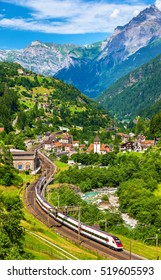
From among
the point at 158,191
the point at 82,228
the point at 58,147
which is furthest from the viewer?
the point at 58,147

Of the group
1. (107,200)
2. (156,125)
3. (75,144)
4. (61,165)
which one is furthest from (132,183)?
(75,144)

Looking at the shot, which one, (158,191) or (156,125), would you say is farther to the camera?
(156,125)

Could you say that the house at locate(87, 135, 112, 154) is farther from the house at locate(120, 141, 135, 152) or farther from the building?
the building

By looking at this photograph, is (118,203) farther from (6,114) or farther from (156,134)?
(6,114)

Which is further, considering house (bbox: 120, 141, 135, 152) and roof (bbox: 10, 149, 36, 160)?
house (bbox: 120, 141, 135, 152)

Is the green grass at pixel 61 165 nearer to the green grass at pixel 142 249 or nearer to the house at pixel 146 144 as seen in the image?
the house at pixel 146 144

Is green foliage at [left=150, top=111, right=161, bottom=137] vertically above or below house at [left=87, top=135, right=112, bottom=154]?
above

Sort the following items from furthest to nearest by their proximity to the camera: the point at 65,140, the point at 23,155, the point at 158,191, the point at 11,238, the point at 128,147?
1. the point at 65,140
2. the point at 128,147
3. the point at 23,155
4. the point at 158,191
5. the point at 11,238

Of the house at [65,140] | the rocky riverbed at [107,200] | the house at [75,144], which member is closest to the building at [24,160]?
the rocky riverbed at [107,200]

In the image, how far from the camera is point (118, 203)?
265 feet

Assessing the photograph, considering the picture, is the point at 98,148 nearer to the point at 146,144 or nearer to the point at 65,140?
the point at 146,144

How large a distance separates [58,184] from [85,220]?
29.5 m

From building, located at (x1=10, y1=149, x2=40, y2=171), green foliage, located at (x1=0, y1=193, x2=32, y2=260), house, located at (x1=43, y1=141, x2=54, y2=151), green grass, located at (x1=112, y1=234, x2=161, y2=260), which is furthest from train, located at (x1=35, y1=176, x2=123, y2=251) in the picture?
house, located at (x1=43, y1=141, x2=54, y2=151)
